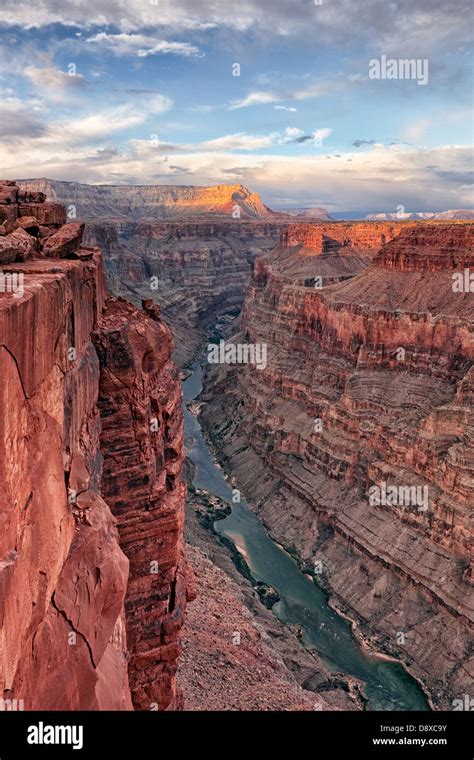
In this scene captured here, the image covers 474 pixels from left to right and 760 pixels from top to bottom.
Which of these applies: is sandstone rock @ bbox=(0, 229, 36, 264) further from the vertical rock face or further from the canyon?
the vertical rock face

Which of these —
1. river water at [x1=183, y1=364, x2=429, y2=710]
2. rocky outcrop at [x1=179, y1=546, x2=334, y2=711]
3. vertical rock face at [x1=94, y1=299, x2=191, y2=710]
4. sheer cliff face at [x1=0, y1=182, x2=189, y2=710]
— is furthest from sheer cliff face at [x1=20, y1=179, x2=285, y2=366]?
sheer cliff face at [x1=0, y1=182, x2=189, y2=710]

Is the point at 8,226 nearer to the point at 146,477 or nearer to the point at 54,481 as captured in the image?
the point at 54,481

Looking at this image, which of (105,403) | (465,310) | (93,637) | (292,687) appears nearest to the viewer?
(93,637)

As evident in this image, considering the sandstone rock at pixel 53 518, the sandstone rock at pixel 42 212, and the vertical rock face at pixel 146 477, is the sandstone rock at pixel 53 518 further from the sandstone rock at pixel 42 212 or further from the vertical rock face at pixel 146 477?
the sandstone rock at pixel 42 212
